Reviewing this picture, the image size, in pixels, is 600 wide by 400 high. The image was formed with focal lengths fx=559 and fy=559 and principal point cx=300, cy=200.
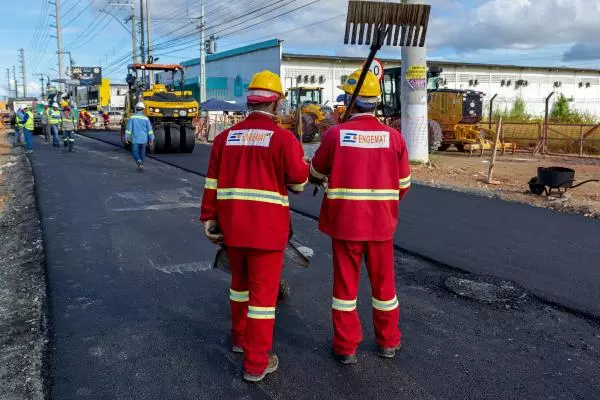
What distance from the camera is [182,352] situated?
4.00 meters

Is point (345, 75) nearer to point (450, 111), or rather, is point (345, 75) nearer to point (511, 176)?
point (450, 111)

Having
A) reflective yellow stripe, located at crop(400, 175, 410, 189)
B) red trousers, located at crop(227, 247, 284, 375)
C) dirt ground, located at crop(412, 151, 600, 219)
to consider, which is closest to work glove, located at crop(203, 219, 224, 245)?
red trousers, located at crop(227, 247, 284, 375)

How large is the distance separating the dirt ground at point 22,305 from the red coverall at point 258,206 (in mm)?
1402

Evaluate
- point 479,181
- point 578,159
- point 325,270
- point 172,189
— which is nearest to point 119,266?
point 325,270

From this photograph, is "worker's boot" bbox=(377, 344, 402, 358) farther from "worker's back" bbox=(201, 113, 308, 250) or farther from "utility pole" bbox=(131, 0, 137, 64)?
"utility pole" bbox=(131, 0, 137, 64)

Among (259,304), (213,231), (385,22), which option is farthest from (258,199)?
(385,22)

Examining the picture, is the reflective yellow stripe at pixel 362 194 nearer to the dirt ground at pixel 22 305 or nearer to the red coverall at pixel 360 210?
the red coverall at pixel 360 210

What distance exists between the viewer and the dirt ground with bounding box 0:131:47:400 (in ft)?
11.9

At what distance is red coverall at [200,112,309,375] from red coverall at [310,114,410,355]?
0.28 metres

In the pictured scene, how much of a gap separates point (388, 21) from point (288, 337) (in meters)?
2.78

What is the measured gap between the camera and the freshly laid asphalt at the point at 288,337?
3506mm

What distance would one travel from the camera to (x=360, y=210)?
145 inches

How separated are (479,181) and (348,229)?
1030 cm

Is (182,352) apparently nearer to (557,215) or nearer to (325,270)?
(325,270)
